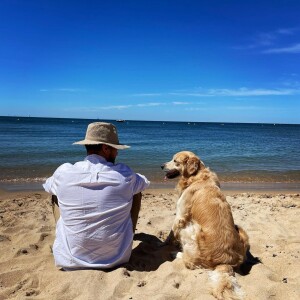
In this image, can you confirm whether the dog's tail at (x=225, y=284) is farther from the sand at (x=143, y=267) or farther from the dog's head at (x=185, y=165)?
the dog's head at (x=185, y=165)

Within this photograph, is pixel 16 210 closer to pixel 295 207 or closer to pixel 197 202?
pixel 197 202

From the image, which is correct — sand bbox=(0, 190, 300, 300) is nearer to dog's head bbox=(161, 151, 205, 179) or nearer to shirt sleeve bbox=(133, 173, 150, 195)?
shirt sleeve bbox=(133, 173, 150, 195)

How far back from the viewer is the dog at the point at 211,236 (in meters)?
3.68

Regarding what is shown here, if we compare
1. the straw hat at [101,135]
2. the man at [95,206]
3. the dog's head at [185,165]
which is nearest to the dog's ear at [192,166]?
the dog's head at [185,165]

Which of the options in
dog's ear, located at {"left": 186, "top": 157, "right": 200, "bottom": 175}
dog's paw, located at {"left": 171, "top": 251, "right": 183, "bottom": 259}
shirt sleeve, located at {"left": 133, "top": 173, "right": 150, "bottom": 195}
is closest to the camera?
shirt sleeve, located at {"left": 133, "top": 173, "right": 150, "bottom": 195}

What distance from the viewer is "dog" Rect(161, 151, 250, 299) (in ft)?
12.1

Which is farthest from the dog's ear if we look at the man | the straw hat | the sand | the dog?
the straw hat

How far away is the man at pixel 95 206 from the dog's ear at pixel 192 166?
1.41 meters

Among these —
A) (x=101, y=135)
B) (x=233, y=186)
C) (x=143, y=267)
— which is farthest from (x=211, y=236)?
(x=233, y=186)

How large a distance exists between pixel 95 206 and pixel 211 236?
56.5 inches

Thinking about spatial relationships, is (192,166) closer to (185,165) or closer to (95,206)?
(185,165)

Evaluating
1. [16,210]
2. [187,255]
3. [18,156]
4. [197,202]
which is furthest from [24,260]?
[18,156]

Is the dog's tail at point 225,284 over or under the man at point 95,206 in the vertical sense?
under

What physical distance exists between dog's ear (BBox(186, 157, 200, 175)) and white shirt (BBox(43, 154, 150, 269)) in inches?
59.1
